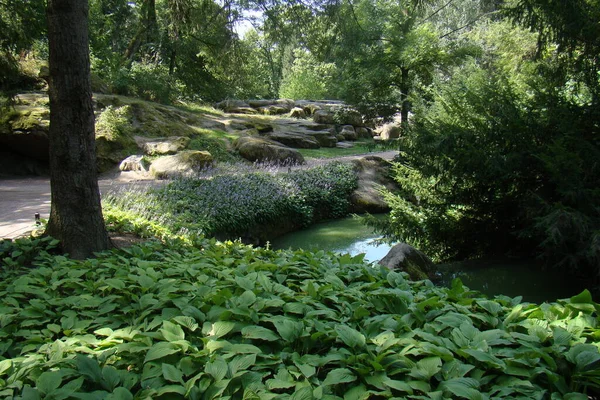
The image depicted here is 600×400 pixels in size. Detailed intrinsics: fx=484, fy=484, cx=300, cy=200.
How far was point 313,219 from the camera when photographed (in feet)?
36.4

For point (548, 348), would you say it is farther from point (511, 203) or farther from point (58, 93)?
point (511, 203)

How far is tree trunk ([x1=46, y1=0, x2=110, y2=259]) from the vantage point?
431 cm

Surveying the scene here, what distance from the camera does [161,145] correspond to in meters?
13.5

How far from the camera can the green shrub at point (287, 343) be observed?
1.85 m

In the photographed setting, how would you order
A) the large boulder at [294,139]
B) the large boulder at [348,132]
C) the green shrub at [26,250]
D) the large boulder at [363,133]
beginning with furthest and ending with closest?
1. the large boulder at [363,133]
2. the large boulder at [348,132]
3. the large boulder at [294,139]
4. the green shrub at [26,250]

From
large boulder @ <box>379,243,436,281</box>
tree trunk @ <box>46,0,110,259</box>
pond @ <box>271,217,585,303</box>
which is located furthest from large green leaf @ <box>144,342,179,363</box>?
large boulder @ <box>379,243,436,281</box>

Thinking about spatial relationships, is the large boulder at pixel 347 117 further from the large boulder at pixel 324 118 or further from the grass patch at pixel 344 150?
the grass patch at pixel 344 150

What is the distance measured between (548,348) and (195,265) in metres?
2.21

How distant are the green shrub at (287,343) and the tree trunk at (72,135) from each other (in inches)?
60.0

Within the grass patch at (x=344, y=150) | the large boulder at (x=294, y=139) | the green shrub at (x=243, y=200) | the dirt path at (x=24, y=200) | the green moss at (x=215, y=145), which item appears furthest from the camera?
the large boulder at (x=294, y=139)

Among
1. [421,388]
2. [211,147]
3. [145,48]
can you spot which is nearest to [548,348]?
[421,388]

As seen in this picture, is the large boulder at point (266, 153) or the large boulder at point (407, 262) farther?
the large boulder at point (266, 153)

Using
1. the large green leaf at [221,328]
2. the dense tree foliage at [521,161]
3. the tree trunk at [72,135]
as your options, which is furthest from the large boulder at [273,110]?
the large green leaf at [221,328]

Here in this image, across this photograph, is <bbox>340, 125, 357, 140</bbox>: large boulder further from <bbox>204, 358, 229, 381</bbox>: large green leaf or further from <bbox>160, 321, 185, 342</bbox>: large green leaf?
<bbox>204, 358, 229, 381</bbox>: large green leaf
